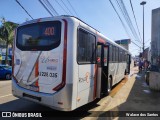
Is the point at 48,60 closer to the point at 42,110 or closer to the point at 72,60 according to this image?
the point at 72,60

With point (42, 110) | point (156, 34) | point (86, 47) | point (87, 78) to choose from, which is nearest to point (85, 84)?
point (87, 78)

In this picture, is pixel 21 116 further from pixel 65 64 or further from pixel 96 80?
pixel 96 80

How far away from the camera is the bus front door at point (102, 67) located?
789 cm

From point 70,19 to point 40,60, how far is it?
59.7 inches

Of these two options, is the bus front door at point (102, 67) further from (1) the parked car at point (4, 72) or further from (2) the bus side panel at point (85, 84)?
(1) the parked car at point (4, 72)

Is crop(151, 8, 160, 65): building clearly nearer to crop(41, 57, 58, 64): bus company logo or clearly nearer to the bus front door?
the bus front door

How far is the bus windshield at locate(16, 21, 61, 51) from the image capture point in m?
5.79

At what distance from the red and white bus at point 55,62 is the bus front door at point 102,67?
0.81 meters

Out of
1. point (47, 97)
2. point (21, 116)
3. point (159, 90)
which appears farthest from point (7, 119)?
point (159, 90)

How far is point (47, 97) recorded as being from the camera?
5.69m

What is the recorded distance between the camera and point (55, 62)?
566cm

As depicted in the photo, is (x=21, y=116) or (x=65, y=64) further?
(x=21, y=116)

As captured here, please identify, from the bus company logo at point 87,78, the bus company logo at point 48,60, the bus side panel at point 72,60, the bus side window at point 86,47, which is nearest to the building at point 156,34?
the bus side window at point 86,47

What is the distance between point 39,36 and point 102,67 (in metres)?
3.60
